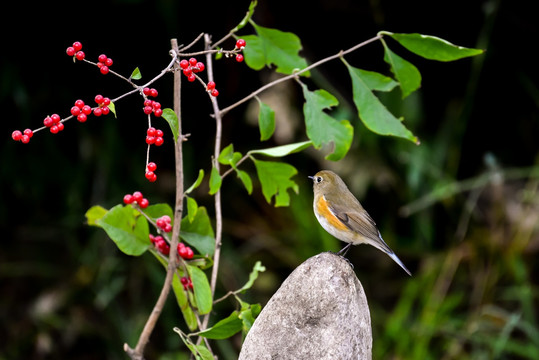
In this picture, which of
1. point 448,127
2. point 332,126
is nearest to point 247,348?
point 332,126

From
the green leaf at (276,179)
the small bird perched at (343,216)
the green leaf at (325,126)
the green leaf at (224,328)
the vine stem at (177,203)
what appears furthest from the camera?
the small bird perched at (343,216)

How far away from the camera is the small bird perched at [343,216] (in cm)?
236

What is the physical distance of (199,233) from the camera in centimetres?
202

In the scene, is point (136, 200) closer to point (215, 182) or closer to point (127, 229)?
point (127, 229)

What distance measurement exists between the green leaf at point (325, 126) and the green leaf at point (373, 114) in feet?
0.17

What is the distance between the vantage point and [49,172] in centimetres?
459

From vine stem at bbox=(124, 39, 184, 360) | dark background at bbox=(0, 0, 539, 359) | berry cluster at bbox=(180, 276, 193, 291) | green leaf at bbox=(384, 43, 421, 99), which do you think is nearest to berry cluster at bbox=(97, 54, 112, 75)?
vine stem at bbox=(124, 39, 184, 360)

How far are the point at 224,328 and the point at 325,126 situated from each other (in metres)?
0.57

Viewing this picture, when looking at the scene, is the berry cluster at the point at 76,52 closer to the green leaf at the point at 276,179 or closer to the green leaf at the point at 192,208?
the green leaf at the point at 192,208

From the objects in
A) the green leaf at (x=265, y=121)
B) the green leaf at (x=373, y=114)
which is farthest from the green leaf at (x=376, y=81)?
the green leaf at (x=265, y=121)

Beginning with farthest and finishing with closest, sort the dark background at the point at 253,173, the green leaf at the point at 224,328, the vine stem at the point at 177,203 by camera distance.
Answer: the dark background at the point at 253,173
the green leaf at the point at 224,328
the vine stem at the point at 177,203

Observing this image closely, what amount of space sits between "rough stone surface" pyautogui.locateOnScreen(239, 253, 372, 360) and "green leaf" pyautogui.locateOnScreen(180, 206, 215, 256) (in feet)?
0.99

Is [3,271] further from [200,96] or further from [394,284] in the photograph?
[394,284]

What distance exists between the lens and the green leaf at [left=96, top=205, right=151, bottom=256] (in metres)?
1.88
